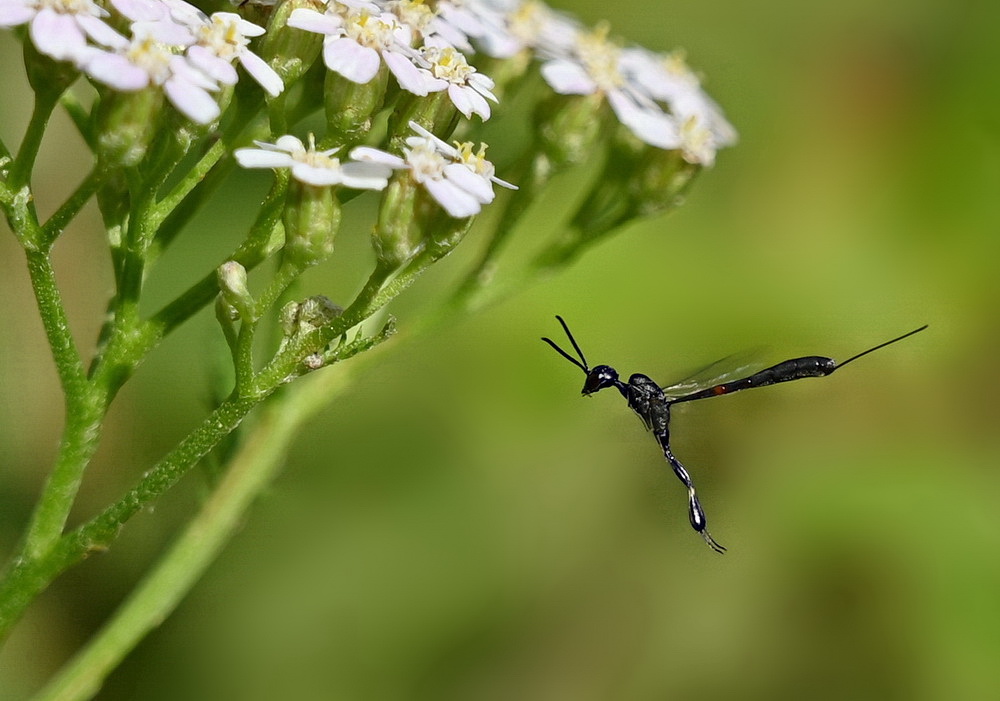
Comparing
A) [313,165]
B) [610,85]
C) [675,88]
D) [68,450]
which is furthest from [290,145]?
[675,88]

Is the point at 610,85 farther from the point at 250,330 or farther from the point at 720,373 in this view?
the point at 250,330

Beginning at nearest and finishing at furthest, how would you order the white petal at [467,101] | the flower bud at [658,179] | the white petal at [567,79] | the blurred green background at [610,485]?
1. the white petal at [467,101]
2. the white petal at [567,79]
3. the flower bud at [658,179]
4. the blurred green background at [610,485]

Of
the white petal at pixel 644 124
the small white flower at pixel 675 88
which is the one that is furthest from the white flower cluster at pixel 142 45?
the small white flower at pixel 675 88

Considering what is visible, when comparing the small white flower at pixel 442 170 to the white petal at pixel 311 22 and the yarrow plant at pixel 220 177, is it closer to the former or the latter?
the yarrow plant at pixel 220 177

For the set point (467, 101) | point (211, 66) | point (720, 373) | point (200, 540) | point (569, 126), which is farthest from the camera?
point (720, 373)

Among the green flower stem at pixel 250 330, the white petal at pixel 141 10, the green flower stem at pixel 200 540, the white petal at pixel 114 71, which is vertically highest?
the white petal at pixel 141 10

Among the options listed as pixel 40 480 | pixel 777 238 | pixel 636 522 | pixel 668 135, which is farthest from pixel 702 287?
pixel 40 480

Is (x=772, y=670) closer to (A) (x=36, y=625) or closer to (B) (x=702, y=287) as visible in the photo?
(B) (x=702, y=287)
